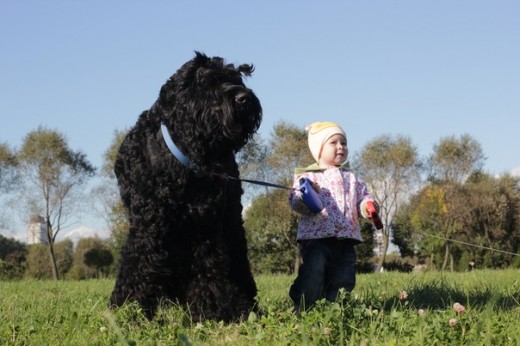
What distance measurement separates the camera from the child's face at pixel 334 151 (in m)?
5.34

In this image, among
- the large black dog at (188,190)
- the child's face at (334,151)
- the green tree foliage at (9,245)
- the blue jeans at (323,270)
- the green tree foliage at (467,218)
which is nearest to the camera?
the large black dog at (188,190)

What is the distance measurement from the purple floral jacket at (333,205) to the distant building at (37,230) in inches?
1303

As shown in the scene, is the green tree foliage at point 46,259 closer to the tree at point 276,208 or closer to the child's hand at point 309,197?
the tree at point 276,208

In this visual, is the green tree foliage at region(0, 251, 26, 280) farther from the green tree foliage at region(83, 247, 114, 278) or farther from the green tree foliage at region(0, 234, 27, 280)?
the green tree foliage at region(83, 247, 114, 278)

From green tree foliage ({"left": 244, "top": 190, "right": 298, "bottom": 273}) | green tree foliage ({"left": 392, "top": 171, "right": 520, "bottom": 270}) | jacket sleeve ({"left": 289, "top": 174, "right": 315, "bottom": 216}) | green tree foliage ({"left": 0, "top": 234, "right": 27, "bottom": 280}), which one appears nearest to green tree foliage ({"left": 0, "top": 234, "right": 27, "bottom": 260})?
green tree foliage ({"left": 0, "top": 234, "right": 27, "bottom": 280})

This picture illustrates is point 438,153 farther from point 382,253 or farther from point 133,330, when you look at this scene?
point 133,330

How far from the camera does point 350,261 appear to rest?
5.33 m

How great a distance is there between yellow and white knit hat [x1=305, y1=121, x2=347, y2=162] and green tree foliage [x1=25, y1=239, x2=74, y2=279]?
33646mm

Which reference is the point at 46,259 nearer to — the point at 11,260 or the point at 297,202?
the point at 11,260

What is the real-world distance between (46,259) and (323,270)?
3660 cm

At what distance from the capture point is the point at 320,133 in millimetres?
5410

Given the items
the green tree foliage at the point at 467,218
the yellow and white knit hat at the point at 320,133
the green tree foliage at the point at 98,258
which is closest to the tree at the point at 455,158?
the green tree foliage at the point at 467,218

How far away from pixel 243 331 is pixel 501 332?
1.55 meters

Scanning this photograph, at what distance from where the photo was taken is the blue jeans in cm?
512
